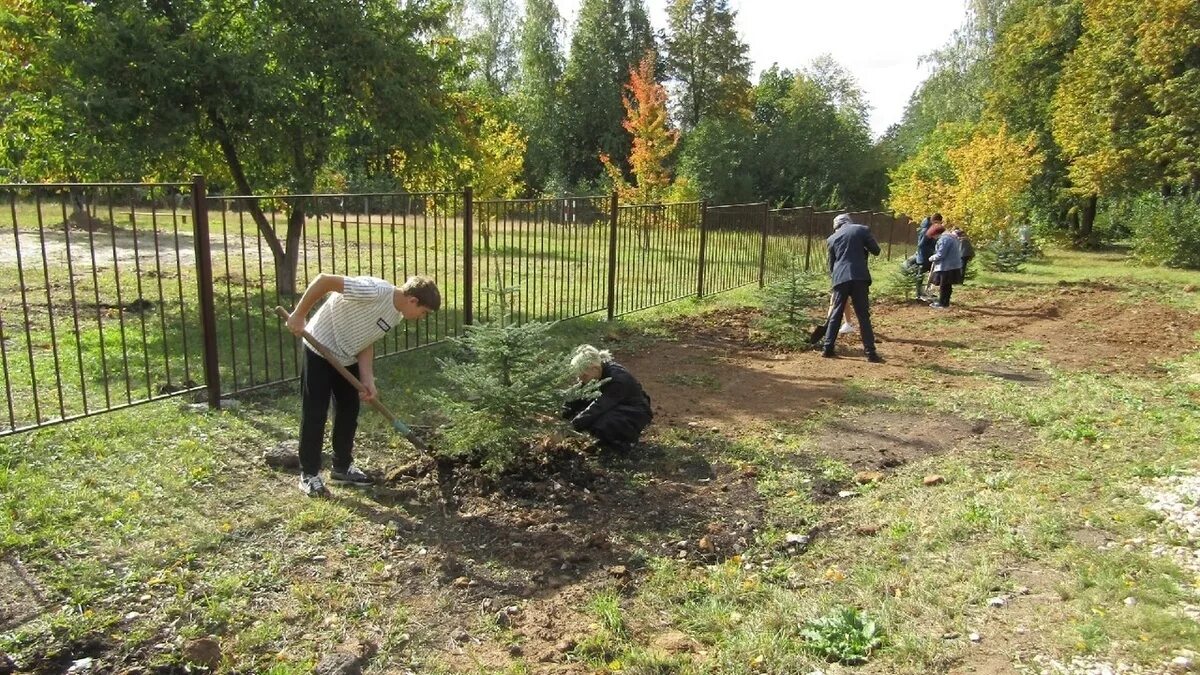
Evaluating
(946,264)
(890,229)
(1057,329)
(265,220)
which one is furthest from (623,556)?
(890,229)

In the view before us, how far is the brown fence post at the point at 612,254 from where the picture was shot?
32.7 ft

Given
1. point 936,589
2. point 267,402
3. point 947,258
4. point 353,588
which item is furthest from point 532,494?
point 947,258

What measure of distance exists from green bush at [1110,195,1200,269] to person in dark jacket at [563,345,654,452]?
22.1 meters

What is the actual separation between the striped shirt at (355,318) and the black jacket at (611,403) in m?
1.47

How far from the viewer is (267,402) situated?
627cm

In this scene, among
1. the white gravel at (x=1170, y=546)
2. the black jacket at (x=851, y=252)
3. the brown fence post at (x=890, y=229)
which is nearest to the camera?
the white gravel at (x=1170, y=546)

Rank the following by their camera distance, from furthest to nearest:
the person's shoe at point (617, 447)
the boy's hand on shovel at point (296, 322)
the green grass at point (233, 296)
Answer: the green grass at point (233, 296) → the person's shoe at point (617, 447) → the boy's hand on shovel at point (296, 322)

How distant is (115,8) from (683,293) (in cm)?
837

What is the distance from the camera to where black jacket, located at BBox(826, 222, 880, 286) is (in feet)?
29.2

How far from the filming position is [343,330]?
443 cm

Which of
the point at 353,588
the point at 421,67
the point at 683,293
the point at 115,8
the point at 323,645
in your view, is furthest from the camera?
the point at 683,293

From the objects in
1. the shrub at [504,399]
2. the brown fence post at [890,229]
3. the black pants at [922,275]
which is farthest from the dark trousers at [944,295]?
the shrub at [504,399]

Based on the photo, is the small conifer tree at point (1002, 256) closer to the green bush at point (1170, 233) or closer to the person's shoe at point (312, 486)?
the green bush at point (1170, 233)

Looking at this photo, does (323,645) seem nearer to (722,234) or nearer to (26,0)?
(26,0)
